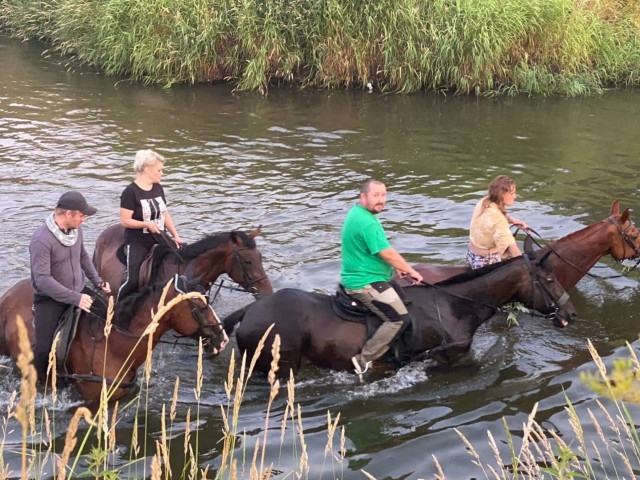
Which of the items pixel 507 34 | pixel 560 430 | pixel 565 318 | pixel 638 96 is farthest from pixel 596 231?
pixel 638 96

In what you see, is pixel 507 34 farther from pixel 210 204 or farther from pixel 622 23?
pixel 210 204

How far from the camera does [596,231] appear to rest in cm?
998

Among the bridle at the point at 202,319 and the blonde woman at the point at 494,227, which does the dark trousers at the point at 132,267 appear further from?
the blonde woman at the point at 494,227

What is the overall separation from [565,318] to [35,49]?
28.7 metres

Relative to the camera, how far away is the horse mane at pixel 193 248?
9.57 metres

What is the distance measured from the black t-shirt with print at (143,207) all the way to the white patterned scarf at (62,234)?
1.88 meters

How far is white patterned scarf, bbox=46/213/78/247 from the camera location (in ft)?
24.1

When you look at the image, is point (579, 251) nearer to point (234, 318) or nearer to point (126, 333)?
point (234, 318)

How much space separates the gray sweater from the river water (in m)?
1.39

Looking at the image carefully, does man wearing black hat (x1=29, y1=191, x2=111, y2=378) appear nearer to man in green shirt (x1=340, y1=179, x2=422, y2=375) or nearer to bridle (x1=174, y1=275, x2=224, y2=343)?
bridle (x1=174, y1=275, x2=224, y2=343)

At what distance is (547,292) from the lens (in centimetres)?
911

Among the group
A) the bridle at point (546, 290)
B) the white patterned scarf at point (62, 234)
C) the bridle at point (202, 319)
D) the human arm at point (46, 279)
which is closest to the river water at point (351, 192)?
the bridle at point (546, 290)

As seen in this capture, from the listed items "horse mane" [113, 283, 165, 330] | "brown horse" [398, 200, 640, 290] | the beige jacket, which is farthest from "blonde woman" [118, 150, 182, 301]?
the beige jacket

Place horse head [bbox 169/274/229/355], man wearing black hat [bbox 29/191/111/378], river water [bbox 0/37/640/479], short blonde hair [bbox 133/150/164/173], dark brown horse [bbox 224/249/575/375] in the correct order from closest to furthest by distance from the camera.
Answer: man wearing black hat [bbox 29/191/111/378] → horse head [bbox 169/274/229/355] → river water [bbox 0/37/640/479] → dark brown horse [bbox 224/249/575/375] → short blonde hair [bbox 133/150/164/173]
